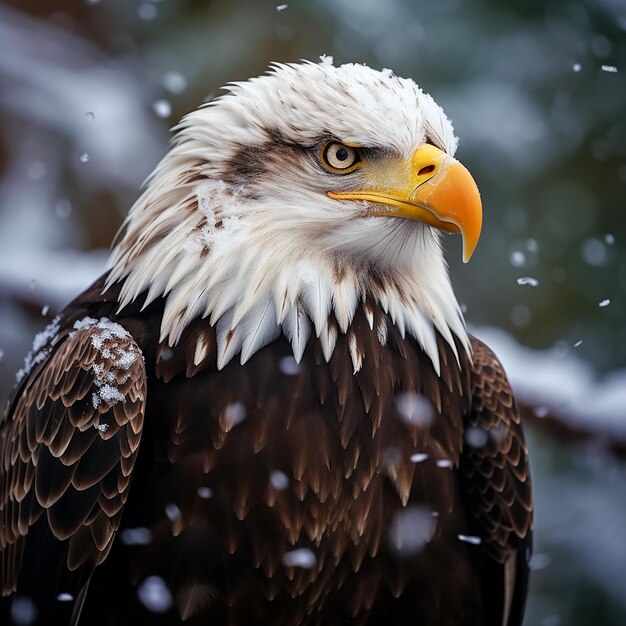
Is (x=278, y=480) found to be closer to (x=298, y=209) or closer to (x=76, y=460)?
(x=76, y=460)

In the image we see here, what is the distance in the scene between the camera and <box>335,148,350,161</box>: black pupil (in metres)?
1.53

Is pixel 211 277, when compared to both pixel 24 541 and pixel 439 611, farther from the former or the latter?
pixel 439 611

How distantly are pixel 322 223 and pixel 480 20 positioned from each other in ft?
6.39

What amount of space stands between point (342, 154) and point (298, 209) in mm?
126

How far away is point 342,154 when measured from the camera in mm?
1529

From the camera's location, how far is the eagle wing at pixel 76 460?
1512 millimetres

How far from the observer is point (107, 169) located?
9.55ft

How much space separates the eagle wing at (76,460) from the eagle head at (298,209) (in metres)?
0.12

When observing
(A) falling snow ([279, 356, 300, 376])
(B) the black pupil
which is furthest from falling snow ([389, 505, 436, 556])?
(B) the black pupil

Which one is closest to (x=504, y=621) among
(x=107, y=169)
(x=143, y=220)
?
(x=143, y=220)

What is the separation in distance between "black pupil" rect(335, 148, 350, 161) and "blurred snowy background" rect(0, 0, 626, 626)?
1.21 metres

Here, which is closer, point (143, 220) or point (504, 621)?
point (143, 220)

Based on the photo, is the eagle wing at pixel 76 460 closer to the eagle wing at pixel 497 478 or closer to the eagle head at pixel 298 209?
the eagle head at pixel 298 209

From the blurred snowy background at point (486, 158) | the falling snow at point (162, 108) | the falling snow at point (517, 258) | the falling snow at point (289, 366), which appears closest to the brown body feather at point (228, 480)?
the falling snow at point (289, 366)
